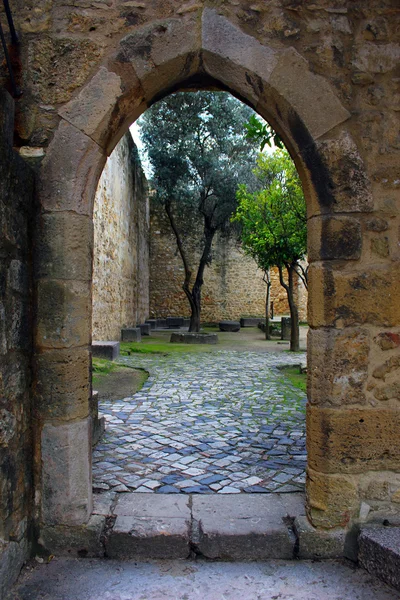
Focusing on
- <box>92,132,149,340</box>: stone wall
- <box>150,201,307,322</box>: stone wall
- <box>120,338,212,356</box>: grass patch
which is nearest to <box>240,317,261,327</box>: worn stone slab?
<box>150,201,307,322</box>: stone wall

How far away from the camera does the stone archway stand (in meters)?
2.47

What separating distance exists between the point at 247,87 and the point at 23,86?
124 cm

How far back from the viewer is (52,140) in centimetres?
250

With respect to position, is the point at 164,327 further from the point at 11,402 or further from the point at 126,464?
the point at 11,402

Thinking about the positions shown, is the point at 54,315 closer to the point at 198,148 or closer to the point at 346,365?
the point at 346,365

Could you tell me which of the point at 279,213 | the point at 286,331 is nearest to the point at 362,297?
the point at 279,213

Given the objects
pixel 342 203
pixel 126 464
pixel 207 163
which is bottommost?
pixel 126 464

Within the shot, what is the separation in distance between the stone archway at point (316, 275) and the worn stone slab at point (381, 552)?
0.13 meters

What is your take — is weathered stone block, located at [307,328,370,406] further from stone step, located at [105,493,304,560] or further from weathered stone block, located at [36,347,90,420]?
weathered stone block, located at [36,347,90,420]

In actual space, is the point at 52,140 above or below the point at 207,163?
below

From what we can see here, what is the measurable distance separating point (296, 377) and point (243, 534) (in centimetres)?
521

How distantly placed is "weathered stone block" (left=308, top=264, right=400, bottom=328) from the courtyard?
139cm

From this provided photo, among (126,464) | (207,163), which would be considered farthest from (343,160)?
(207,163)

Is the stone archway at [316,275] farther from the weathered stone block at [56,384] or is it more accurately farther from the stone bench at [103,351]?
the stone bench at [103,351]
